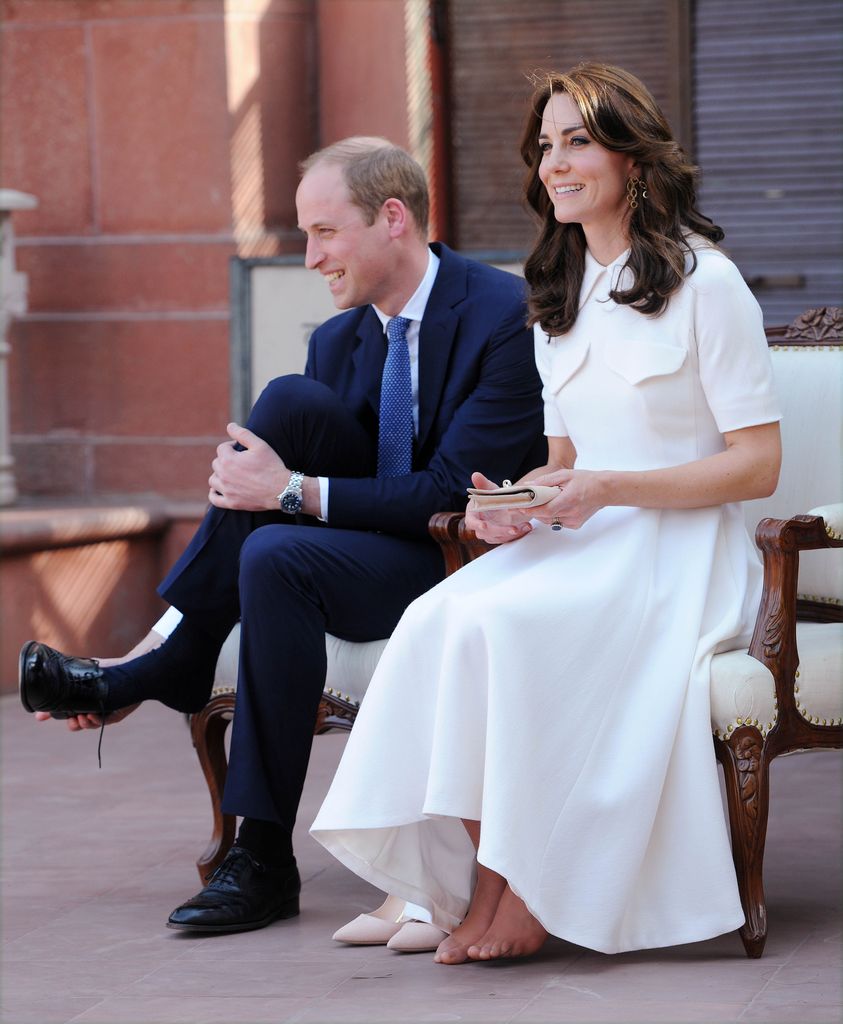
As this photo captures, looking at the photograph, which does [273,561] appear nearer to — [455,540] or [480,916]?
[455,540]

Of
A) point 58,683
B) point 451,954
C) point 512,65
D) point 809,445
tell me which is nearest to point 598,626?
point 451,954

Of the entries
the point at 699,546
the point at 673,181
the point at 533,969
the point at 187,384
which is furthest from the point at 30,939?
the point at 187,384

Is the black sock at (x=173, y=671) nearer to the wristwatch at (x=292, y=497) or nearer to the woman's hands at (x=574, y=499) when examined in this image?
the wristwatch at (x=292, y=497)

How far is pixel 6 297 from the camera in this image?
6.47 metres

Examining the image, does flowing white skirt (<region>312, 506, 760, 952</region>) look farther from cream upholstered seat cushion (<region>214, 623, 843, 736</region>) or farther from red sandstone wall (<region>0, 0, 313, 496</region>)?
red sandstone wall (<region>0, 0, 313, 496</region>)

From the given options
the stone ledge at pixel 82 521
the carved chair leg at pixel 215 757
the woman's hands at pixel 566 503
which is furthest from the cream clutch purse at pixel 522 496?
the stone ledge at pixel 82 521

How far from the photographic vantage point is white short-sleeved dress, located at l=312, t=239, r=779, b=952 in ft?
9.21

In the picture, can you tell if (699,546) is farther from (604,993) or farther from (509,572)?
(604,993)

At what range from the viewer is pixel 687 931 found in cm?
285

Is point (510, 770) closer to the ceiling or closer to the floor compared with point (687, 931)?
closer to the ceiling

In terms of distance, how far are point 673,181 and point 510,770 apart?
1.08 meters

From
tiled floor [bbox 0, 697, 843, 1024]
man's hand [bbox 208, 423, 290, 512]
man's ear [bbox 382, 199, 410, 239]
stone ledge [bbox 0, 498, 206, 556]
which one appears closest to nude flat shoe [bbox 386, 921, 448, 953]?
tiled floor [bbox 0, 697, 843, 1024]

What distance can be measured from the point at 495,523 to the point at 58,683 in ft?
2.96

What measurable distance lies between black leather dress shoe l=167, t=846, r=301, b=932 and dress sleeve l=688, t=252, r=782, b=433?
1.17 metres
